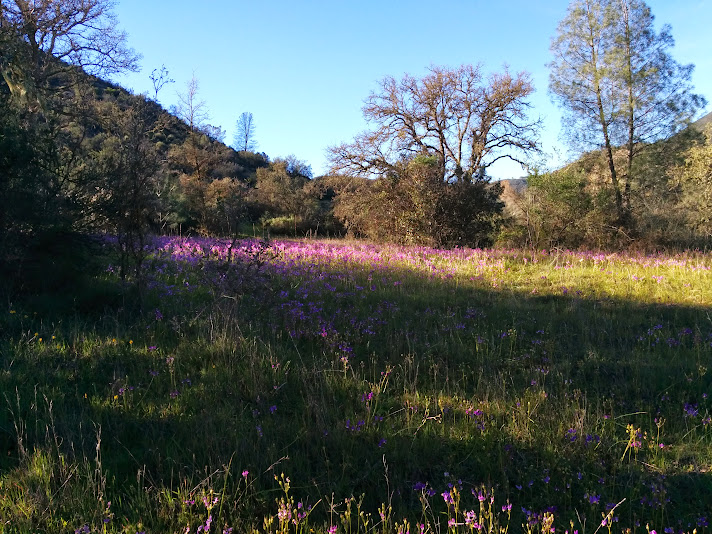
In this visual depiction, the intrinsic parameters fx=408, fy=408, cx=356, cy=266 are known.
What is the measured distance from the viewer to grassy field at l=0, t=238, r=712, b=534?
210 centimetres

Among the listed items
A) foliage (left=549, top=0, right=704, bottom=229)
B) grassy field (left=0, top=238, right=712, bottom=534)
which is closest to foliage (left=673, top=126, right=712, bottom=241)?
foliage (left=549, top=0, right=704, bottom=229)

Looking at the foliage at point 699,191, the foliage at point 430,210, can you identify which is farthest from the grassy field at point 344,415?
the foliage at point 699,191

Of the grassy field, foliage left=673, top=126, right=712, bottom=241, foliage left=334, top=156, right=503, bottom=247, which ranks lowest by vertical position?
the grassy field

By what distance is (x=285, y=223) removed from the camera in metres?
26.3

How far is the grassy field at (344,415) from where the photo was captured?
6.88 feet

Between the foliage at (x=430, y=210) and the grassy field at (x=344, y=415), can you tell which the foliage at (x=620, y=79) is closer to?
the foliage at (x=430, y=210)

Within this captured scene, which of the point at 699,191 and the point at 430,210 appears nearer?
the point at 430,210

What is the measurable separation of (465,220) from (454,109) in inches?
592

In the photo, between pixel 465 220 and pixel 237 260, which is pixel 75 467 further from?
pixel 465 220

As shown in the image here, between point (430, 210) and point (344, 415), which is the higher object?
point (430, 210)

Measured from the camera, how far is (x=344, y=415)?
2955mm

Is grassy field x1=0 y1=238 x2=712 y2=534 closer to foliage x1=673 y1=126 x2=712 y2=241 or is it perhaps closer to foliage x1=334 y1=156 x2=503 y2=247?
foliage x1=334 y1=156 x2=503 y2=247

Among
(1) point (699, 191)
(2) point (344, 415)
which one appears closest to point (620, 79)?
(1) point (699, 191)

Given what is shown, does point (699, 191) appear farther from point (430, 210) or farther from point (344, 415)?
point (344, 415)
